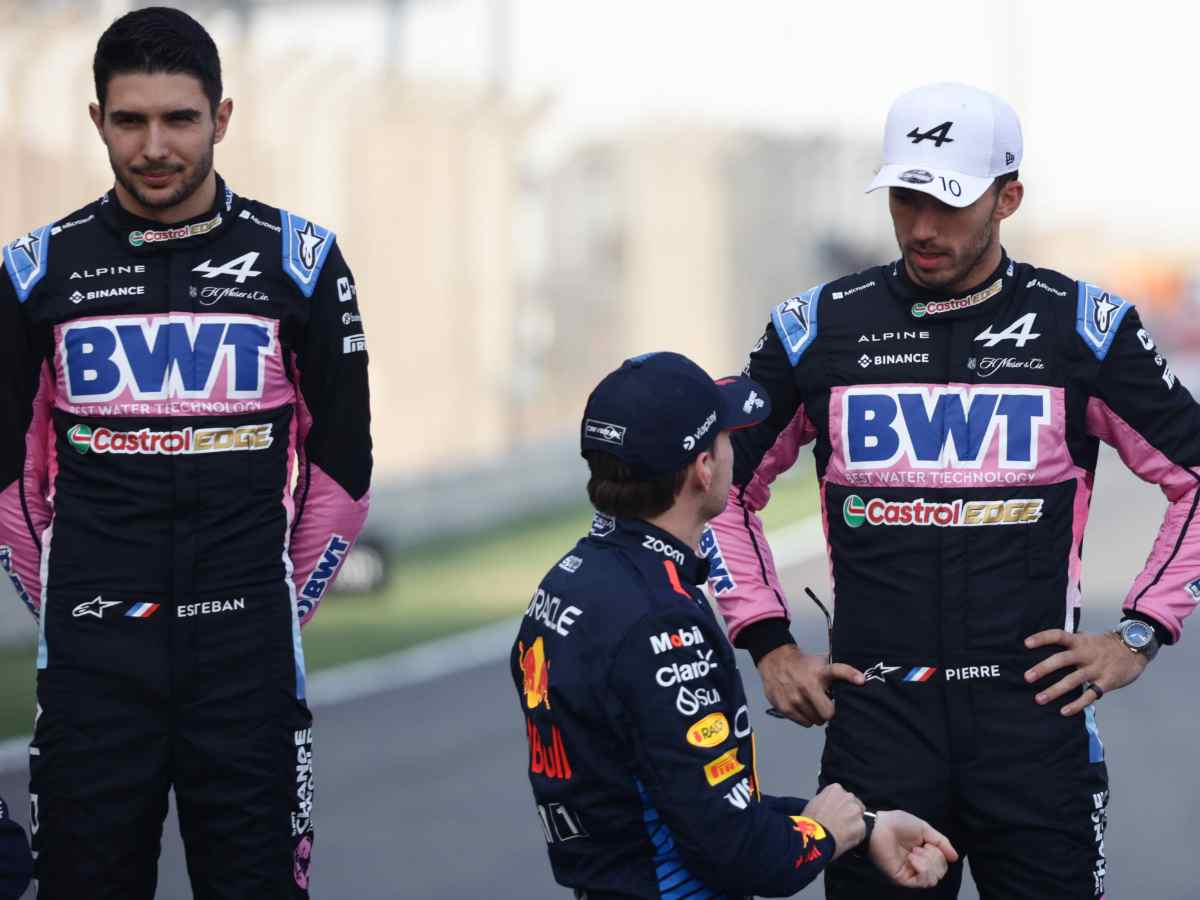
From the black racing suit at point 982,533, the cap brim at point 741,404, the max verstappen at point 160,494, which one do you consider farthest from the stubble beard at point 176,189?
the black racing suit at point 982,533

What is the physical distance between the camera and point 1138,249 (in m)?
46.5

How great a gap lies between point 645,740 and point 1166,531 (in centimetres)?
157

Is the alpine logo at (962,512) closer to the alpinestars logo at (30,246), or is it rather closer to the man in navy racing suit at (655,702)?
the man in navy racing suit at (655,702)

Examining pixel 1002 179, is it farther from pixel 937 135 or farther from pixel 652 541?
pixel 652 541

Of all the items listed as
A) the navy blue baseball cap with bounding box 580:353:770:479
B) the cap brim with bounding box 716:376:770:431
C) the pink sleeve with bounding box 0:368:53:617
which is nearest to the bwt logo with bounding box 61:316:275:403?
the pink sleeve with bounding box 0:368:53:617

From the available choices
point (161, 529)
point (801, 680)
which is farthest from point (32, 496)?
point (801, 680)

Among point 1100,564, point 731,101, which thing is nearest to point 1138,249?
point 731,101

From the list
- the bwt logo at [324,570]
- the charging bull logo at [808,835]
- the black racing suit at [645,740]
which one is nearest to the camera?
the black racing suit at [645,740]

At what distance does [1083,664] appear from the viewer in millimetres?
4004

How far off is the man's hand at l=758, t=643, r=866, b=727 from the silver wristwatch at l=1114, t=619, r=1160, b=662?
1.92 feet

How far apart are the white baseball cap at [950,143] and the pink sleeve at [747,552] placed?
0.63 meters

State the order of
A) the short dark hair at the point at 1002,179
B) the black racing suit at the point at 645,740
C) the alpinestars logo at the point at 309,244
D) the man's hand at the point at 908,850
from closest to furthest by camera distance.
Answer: the black racing suit at the point at 645,740, the man's hand at the point at 908,850, the short dark hair at the point at 1002,179, the alpinestars logo at the point at 309,244

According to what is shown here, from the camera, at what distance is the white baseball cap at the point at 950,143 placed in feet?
13.0

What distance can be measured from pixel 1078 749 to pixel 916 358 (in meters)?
0.90
